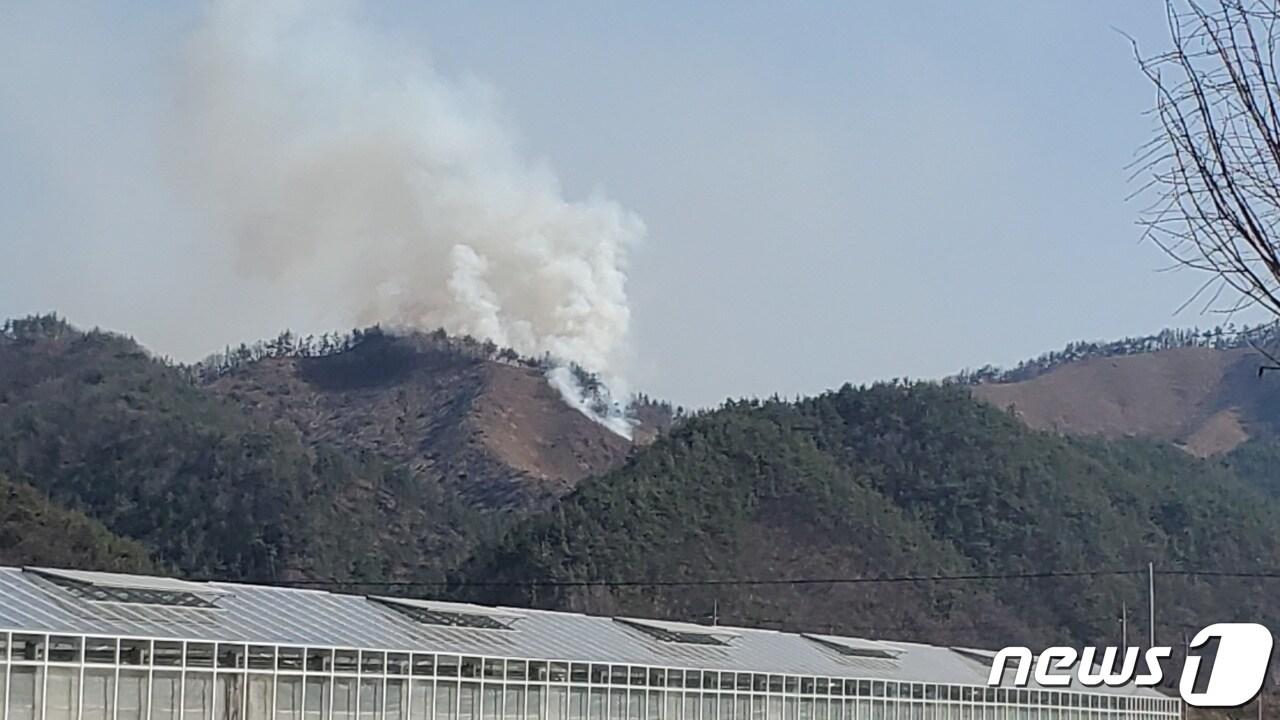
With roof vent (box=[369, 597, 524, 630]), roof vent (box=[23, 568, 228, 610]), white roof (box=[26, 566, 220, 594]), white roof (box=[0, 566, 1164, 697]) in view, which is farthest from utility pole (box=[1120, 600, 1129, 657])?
roof vent (box=[23, 568, 228, 610])

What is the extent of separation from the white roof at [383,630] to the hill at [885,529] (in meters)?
42.6

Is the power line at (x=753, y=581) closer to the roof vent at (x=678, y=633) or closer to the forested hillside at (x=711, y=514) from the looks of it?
the forested hillside at (x=711, y=514)

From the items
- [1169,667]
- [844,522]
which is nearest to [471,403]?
[844,522]

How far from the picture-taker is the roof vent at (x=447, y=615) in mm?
39281

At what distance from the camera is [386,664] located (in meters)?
35.2

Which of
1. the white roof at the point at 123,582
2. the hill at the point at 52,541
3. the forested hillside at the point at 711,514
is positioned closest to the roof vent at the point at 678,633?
the white roof at the point at 123,582

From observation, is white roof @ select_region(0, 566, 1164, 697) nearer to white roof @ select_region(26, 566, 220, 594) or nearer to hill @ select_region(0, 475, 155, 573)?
white roof @ select_region(26, 566, 220, 594)

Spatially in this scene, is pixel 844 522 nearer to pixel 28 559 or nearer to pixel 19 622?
pixel 28 559

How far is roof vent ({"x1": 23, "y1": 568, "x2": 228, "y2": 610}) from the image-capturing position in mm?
32522

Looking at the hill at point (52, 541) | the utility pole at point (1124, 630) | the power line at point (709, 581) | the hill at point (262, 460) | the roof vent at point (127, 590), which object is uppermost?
the hill at point (262, 460)

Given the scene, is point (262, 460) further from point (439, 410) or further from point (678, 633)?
point (678, 633)

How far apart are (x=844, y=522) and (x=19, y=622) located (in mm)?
78974

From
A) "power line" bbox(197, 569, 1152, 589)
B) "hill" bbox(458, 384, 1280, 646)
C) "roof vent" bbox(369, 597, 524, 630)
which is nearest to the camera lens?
"roof vent" bbox(369, 597, 524, 630)

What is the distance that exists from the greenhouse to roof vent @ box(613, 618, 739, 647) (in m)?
0.07
